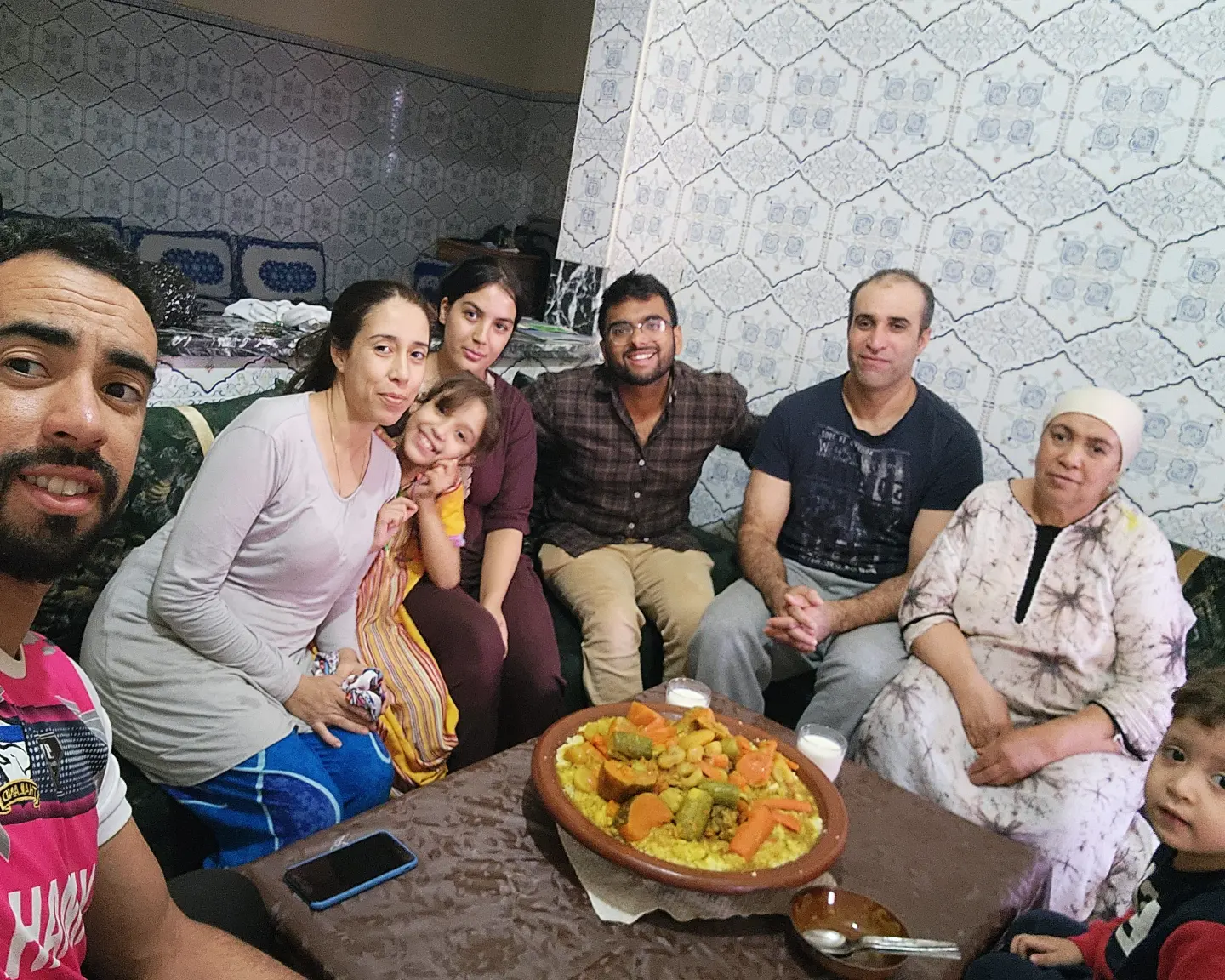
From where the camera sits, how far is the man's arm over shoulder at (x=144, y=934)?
93 cm

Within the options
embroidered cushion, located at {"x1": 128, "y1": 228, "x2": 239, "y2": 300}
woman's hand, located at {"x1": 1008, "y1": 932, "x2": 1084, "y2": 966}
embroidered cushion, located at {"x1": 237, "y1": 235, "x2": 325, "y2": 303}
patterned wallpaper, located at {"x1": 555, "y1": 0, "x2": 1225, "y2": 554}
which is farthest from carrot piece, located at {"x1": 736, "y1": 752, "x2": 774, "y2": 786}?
embroidered cushion, located at {"x1": 237, "y1": 235, "x2": 325, "y2": 303}

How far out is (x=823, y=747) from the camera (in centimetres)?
160

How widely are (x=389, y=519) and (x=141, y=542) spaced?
1.67 ft

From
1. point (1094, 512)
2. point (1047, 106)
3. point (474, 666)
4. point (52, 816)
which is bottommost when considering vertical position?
point (474, 666)

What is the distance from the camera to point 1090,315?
2.57 metres

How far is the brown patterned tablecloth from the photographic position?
1.08 metres

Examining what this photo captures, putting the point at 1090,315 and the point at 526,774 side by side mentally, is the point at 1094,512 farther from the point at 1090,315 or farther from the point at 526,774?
the point at 526,774

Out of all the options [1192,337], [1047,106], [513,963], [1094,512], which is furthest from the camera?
[1047,106]

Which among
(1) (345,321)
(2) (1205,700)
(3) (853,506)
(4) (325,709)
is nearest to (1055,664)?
(3) (853,506)

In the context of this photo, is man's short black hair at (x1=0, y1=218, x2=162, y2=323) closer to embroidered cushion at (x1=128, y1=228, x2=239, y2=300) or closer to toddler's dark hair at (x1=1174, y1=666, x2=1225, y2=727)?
toddler's dark hair at (x1=1174, y1=666, x2=1225, y2=727)

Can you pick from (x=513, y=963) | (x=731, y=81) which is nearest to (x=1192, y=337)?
(x=731, y=81)

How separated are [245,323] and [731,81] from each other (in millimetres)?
1840

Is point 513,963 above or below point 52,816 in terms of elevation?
below

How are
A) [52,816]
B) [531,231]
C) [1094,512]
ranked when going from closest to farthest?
[52,816] → [1094,512] → [531,231]
